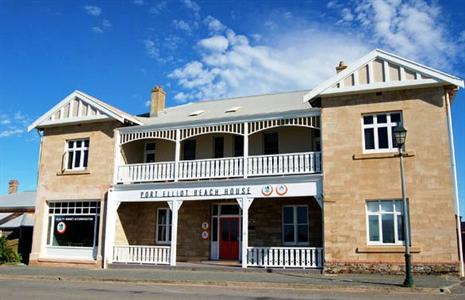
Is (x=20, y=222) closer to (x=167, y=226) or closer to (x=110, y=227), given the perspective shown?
(x=110, y=227)

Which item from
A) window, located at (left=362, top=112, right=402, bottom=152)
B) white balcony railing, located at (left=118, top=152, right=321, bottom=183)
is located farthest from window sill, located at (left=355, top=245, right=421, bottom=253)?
window, located at (left=362, top=112, right=402, bottom=152)

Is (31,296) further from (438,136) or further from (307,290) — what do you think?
(438,136)

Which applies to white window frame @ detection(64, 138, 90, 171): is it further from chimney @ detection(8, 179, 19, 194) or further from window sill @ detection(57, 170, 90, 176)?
chimney @ detection(8, 179, 19, 194)

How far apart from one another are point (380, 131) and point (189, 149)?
31.3ft

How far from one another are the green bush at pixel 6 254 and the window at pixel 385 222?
16982 millimetres

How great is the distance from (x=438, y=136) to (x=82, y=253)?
1571cm

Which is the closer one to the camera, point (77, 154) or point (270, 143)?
point (270, 143)

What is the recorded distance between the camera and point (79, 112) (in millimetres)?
23703

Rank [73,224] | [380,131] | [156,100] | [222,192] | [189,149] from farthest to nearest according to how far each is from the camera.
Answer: [156,100], [189,149], [73,224], [222,192], [380,131]

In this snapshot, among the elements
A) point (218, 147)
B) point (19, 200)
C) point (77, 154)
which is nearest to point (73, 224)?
point (77, 154)

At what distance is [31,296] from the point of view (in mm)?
11891

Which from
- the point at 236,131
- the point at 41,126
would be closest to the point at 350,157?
the point at 236,131

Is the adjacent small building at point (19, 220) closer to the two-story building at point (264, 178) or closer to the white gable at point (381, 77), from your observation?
the two-story building at point (264, 178)

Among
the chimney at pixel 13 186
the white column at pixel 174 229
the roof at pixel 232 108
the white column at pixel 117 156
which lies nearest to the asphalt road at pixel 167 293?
the white column at pixel 174 229
